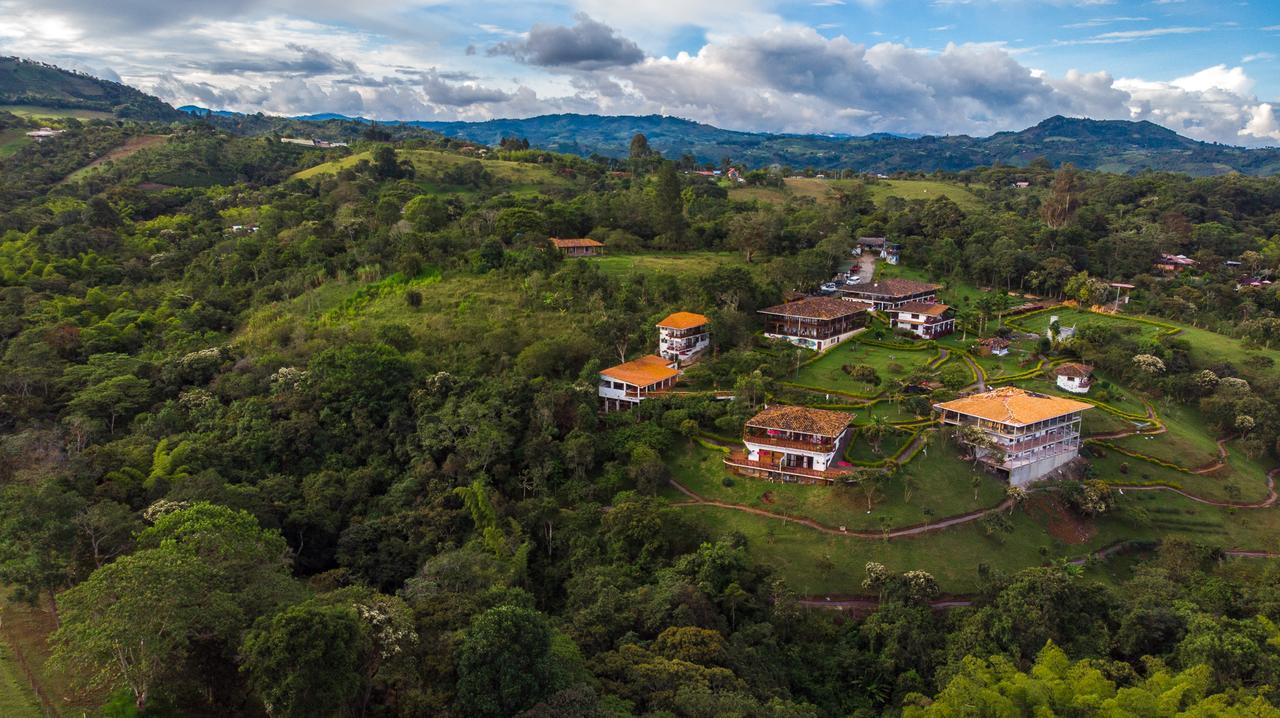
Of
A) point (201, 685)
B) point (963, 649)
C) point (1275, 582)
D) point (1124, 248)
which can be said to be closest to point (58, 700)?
point (201, 685)

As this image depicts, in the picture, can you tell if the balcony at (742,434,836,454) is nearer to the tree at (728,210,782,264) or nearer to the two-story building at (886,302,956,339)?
the two-story building at (886,302,956,339)

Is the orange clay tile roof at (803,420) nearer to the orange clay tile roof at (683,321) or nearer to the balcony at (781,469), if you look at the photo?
the balcony at (781,469)

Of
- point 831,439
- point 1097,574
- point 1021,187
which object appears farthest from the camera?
point 1021,187

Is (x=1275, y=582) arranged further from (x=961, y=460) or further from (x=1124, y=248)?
(x=1124, y=248)

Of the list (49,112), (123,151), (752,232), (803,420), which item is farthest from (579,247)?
(49,112)

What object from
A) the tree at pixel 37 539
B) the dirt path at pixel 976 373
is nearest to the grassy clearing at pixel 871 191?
the dirt path at pixel 976 373
